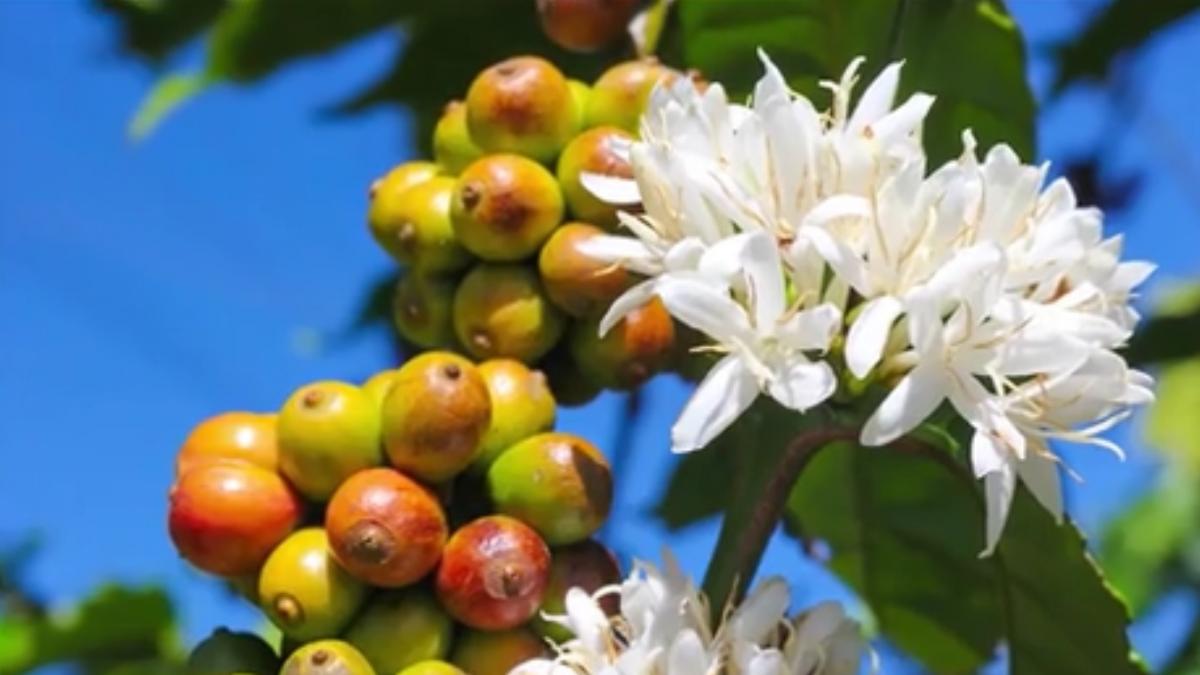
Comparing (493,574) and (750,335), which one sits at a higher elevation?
(750,335)

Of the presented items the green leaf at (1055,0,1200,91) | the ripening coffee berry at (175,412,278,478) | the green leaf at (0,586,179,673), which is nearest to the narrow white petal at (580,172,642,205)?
the ripening coffee berry at (175,412,278,478)

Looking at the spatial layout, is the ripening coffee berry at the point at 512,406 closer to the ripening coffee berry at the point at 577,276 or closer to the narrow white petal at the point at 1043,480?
the ripening coffee berry at the point at 577,276

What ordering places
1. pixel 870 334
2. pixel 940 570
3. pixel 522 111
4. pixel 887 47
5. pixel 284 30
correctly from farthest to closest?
pixel 284 30
pixel 940 570
pixel 887 47
pixel 522 111
pixel 870 334

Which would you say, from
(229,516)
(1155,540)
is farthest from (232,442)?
(1155,540)

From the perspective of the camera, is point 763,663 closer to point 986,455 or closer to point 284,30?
point 986,455

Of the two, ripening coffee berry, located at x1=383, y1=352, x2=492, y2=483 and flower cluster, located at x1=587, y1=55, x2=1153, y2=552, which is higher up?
flower cluster, located at x1=587, y1=55, x2=1153, y2=552

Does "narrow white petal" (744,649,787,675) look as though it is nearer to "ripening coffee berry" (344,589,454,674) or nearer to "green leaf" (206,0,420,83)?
"ripening coffee berry" (344,589,454,674)
